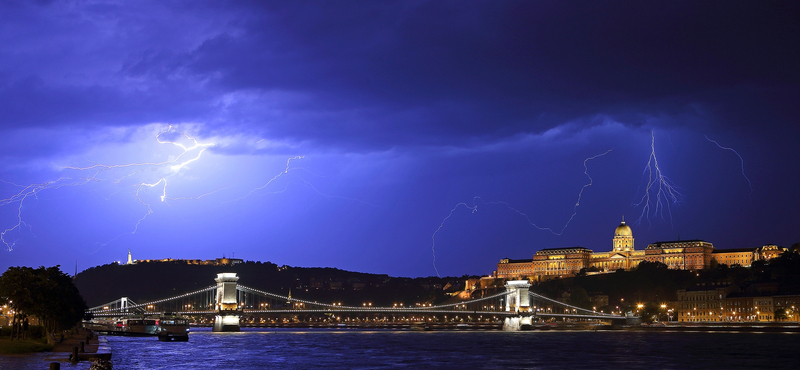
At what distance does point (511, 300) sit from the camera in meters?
130

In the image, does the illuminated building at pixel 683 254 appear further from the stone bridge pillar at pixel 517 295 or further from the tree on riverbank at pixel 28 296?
the tree on riverbank at pixel 28 296

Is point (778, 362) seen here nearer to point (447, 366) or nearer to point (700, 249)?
point (447, 366)

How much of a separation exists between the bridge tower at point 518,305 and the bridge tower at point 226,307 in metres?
40.6

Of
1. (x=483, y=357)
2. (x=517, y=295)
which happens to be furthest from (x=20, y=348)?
(x=517, y=295)

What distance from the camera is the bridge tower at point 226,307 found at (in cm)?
10956

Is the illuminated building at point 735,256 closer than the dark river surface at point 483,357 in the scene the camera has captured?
No

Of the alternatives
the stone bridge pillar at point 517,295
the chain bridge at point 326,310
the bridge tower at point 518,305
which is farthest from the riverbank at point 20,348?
the stone bridge pillar at point 517,295

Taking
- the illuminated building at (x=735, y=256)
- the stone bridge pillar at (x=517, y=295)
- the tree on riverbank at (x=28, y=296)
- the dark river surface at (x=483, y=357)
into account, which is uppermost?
the illuminated building at (x=735, y=256)

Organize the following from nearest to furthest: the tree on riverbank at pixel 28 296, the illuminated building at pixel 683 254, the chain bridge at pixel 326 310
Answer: the tree on riverbank at pixel 28 296, the chain bridge at pixel 326 310, the illuminated building at pixel 683 254

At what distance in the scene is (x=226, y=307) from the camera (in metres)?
111

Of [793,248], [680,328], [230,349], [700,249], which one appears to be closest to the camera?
[230,349]

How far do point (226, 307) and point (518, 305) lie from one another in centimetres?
4381

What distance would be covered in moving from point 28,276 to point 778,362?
4553 centimetres

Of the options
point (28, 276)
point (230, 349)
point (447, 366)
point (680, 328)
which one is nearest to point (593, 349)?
point (447, 366)
